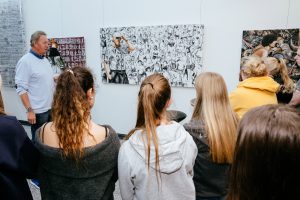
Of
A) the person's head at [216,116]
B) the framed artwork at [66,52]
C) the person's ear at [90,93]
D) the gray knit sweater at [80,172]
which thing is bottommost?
the gray knit sweater at [80,172]

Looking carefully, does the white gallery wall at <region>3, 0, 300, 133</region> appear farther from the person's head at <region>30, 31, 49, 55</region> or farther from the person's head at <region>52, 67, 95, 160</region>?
the person's head at <region>52, 67, 95, 160</region>

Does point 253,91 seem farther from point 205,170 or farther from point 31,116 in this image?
point 31,116

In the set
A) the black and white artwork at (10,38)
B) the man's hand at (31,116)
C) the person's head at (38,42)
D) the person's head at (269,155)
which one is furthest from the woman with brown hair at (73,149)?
the black and white artwork at (10,38)

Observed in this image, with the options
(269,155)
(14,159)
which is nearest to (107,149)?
(14,159)

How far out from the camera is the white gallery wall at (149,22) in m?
3.23

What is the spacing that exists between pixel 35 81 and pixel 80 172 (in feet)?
6.89

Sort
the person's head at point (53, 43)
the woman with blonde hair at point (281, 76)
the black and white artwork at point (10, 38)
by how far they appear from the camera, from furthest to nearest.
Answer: the black and white artwork at point (10, 38) → the person's head at point (53, 43) → the woman with blonde hair at point (281, 76)

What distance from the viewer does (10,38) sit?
5188 millimetres

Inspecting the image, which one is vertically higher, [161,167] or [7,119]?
[7,119]

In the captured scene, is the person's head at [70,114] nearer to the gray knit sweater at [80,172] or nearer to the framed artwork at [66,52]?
the gray knit sweater at [80,172]

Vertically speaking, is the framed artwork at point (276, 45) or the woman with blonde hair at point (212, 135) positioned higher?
the framed artwork at point (276, 45)

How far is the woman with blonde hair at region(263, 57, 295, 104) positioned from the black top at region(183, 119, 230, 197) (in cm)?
130

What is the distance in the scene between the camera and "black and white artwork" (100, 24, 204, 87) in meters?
3.65

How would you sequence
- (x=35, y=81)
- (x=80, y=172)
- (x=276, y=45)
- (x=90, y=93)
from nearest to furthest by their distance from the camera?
(x=80, y=172), (x=90, y=93), (x=35, y=81), (x=276, y=45)
